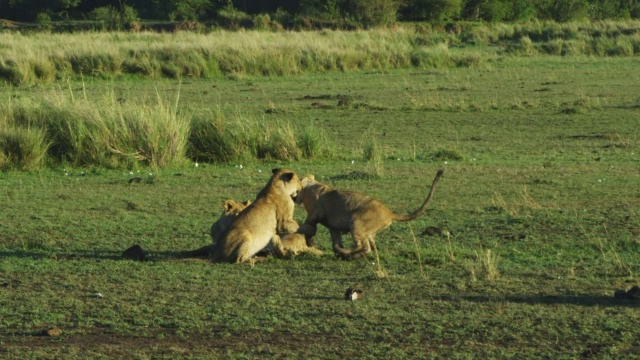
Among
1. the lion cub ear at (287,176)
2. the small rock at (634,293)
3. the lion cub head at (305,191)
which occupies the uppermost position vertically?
the lion cub ear at (287,176)

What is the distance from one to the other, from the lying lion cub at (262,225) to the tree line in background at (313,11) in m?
36.0

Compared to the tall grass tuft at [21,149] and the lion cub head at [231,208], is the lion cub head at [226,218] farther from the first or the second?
the tall grass tuft at [21,149]

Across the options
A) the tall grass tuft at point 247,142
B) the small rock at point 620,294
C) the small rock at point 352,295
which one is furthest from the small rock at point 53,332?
the tall grass tuft at point 247,142

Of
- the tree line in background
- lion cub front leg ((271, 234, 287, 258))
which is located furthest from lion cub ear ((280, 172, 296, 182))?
the tree line in background

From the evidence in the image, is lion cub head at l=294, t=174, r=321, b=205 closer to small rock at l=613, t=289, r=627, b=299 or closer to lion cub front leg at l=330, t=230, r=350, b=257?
lion cub front leg at l=330, t=230, r=350, b=257

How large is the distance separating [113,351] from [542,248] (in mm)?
4296

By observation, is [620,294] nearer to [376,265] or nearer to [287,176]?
[376,265]

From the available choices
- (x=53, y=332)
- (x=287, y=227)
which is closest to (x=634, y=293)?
(x=287, y=227)

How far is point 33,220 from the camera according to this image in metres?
10.3

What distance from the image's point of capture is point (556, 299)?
7102 millimetres

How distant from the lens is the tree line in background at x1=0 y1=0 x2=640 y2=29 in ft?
155

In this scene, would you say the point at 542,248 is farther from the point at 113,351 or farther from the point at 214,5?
the point at 214,5

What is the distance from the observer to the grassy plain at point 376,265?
20.3ft

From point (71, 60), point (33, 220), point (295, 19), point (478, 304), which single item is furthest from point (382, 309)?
point (295, 19)
